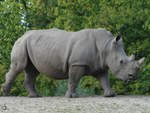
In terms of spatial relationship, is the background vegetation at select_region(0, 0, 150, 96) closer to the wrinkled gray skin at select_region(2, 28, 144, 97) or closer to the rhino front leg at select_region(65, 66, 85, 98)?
the wrinkled gray skin at select_region(2, 28, 144, 97)

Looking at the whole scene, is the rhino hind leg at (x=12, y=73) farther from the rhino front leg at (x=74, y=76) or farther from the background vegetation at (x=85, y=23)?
the background vegetation at (x=85, y=23)

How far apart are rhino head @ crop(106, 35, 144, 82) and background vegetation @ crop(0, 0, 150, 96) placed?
132 inches

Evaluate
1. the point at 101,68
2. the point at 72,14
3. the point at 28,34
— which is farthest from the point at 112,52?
the point at 72,14

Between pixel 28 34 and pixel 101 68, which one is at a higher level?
pixel 28 34

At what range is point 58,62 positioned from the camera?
927 cm

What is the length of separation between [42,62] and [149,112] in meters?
3.39

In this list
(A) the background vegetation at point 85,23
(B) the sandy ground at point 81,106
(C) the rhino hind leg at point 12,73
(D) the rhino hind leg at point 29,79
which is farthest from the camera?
(A) the background vegetation at point 85,23

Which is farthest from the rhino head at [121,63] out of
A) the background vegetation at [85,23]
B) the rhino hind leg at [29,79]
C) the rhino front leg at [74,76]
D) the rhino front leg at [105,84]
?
the background vegetation at [85,23]

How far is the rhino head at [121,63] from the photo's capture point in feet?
28.9

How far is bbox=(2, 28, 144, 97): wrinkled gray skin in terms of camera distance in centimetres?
901

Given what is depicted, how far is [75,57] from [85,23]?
615cm

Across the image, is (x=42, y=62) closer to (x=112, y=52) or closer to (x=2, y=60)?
(x=112, y=52)

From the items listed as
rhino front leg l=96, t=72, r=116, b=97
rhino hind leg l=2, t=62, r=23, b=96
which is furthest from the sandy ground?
rhino hind leg l=2, t=62, r=23, b=96

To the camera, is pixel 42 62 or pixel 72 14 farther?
pixel 72 14
